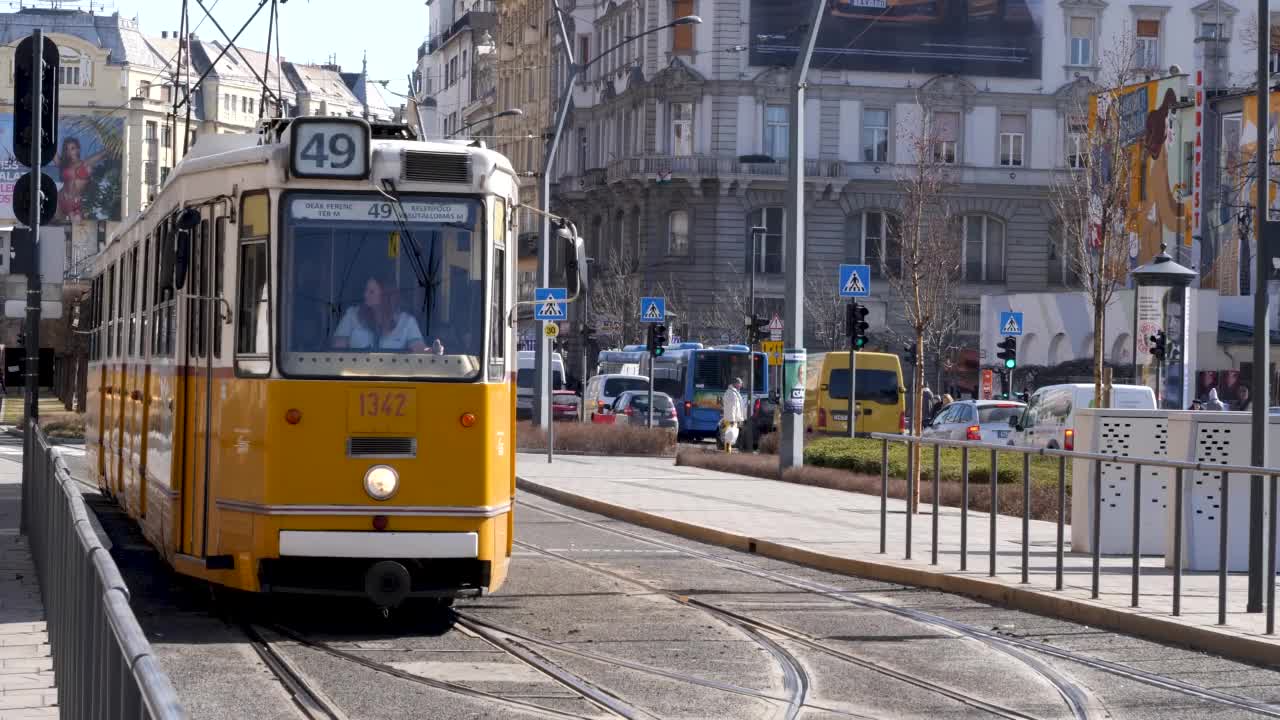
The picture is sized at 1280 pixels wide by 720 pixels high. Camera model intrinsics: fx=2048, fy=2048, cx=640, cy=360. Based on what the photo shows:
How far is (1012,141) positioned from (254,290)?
2682 inches

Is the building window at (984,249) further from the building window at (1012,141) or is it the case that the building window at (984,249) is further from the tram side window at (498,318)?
the tram side window at (498,318)

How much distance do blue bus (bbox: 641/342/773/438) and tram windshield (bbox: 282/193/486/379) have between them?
Result: 42.6m

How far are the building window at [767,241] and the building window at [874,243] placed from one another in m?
2.83

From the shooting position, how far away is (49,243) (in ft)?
59.6

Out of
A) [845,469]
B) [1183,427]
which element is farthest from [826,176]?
[1183,427]

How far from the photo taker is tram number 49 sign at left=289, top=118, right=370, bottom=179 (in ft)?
37.7

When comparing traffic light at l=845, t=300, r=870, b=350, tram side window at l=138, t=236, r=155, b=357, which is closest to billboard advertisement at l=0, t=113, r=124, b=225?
traffic light at l=845, t=300, r=870, b=350

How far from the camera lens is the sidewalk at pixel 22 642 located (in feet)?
29.7

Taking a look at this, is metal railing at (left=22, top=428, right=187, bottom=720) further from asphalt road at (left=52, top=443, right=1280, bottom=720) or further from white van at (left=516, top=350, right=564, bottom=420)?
white van at (left=516, top=350, right=564, bottom=420)

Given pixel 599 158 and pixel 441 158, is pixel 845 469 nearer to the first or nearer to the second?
pixel 441 158

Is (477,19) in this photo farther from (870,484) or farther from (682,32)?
(870,484)

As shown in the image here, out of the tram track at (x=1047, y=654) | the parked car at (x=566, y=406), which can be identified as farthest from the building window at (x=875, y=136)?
the tram track at (x=1047, y=654)

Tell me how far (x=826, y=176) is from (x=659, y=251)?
696 cm

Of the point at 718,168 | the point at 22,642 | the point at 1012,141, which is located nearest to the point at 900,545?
the point at 22,642
